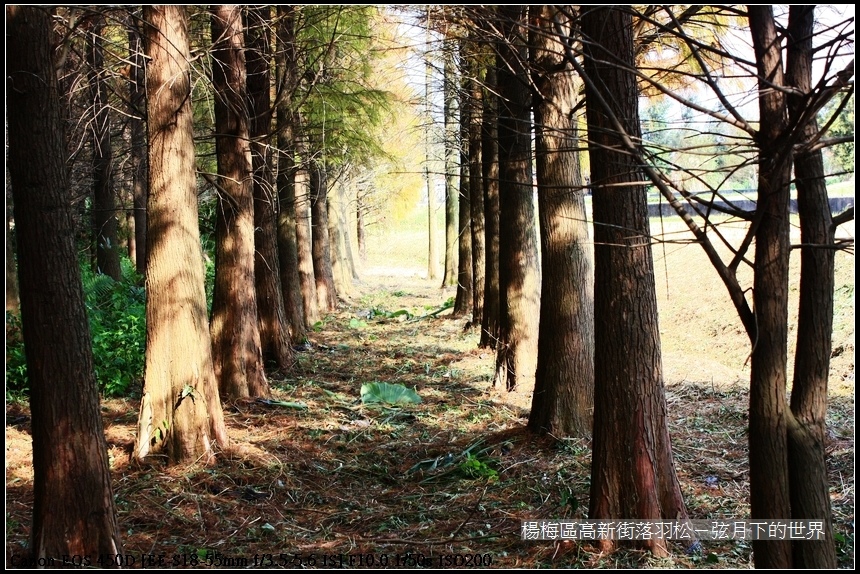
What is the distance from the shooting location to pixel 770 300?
3627 mm

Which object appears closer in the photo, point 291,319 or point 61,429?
point 61,429

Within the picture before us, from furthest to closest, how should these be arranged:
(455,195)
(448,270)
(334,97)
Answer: (448,270)
(455,195)
(334,97)

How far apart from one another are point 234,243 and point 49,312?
5.51 metres

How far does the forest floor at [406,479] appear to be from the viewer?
5.19 meters

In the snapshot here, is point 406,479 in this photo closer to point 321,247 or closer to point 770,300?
point 770,300

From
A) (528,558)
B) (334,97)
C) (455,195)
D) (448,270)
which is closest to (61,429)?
(528,558)

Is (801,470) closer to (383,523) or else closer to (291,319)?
(383,523)

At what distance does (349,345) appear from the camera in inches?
607

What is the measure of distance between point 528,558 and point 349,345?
10753 millimetres

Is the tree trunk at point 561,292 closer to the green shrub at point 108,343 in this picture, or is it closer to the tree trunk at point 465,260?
the green shrub at point 108,343

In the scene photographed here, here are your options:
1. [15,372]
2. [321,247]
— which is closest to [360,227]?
[321,247]

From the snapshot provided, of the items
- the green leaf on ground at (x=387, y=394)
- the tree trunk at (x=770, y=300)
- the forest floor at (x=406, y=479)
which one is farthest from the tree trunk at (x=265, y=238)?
the tree trunk at (x=770, y=300)

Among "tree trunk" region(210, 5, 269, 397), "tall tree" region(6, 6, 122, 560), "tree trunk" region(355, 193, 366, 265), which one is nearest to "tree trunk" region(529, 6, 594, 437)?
"tree trunk" region(210, 5, 269, 397)

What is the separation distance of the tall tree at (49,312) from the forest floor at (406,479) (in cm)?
55
